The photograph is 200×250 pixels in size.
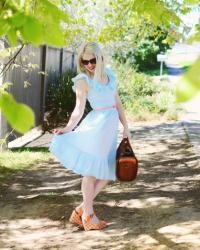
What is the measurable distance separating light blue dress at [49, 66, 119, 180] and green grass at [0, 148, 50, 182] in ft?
8.72

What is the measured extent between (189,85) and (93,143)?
3770mm

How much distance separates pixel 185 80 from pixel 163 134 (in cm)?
1050

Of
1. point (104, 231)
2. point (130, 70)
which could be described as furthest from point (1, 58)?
point (130, 70)

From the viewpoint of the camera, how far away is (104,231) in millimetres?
4770

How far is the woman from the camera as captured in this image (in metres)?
4.69

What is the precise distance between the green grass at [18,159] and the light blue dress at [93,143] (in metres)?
2.66

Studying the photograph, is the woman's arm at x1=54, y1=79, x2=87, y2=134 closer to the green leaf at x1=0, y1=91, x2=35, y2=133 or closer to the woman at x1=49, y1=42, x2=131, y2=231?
the woman at x1=49, y1=42, x2=131, y2=231

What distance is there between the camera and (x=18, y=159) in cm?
829

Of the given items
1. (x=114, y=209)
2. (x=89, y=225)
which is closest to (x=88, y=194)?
(x=89, y=225)

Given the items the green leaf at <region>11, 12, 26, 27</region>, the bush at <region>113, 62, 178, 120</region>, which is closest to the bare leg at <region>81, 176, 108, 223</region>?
the green leaf at <region>11, 12, 26, 27</region>

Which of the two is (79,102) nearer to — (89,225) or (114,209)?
(89,225)

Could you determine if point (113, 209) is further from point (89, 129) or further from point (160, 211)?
point (89, 129)

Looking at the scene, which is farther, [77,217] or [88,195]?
[77,217]

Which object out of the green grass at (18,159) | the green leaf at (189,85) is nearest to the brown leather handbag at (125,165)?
the green grass at (18,159)
